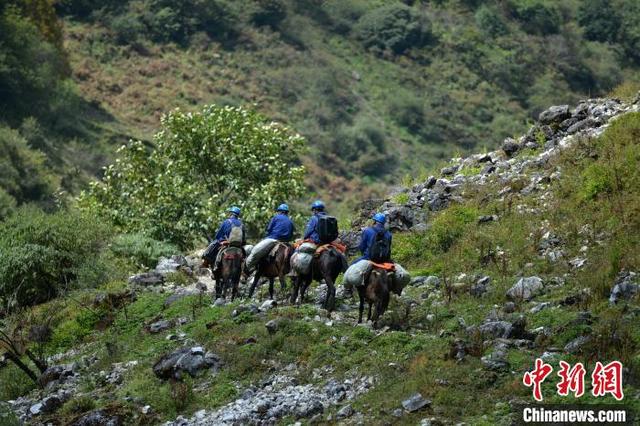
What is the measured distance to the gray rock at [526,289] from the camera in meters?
21.9

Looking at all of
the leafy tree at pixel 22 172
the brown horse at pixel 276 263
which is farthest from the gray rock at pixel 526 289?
the leafy tree at pixel 22 172

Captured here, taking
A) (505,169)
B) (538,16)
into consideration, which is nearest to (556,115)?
(505,169)

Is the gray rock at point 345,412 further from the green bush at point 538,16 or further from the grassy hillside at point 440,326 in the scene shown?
the green bush at point 538,16

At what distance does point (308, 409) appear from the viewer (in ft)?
59.2

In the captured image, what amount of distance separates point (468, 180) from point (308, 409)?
1414cm

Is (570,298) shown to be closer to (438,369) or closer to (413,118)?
(438,369)

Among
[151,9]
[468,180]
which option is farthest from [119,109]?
[468,180]

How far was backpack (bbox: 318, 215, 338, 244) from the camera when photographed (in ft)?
75.4

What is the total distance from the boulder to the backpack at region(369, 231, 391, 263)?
3.76 m

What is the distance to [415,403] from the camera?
17.1 metres

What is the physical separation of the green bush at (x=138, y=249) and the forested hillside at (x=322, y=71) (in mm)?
33130

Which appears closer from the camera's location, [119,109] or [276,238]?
[276,238]

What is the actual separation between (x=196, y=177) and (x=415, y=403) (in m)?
23.6

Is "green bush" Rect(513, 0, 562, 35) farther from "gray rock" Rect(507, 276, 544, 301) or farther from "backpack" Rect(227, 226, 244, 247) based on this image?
"gray rock" Rect(507, 276, 544, 301)
